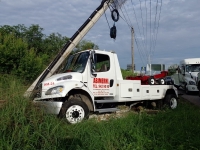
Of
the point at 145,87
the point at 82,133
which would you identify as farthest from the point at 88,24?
the point at 82,133

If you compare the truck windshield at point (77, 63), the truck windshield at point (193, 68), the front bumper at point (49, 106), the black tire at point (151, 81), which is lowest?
the front bumper at point (49, 106)

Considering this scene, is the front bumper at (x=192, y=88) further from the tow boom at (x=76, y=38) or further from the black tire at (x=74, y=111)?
the black tire at (x=74, y=111)

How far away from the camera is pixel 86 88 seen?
6.97 metres

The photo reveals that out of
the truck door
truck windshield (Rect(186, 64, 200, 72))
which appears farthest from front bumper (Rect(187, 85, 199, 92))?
the truck door

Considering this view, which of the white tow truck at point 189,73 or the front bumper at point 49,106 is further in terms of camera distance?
the white tow truck at point 189,73

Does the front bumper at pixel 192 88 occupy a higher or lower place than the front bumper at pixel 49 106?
higher

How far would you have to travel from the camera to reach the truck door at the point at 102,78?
24.1 feet

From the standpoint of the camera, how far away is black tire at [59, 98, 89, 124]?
615 cm

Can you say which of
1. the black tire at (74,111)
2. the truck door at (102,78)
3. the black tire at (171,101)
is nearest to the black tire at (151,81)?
the black tire at (171,101)

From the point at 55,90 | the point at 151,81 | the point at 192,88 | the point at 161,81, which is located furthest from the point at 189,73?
the point at 55,90

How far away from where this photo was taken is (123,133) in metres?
4.94

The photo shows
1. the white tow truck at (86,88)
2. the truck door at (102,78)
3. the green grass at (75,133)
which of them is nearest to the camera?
the green grass at (75,133)

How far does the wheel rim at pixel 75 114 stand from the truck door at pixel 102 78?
1071mm

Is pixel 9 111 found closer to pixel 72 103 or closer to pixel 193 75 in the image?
pixel 72 103
